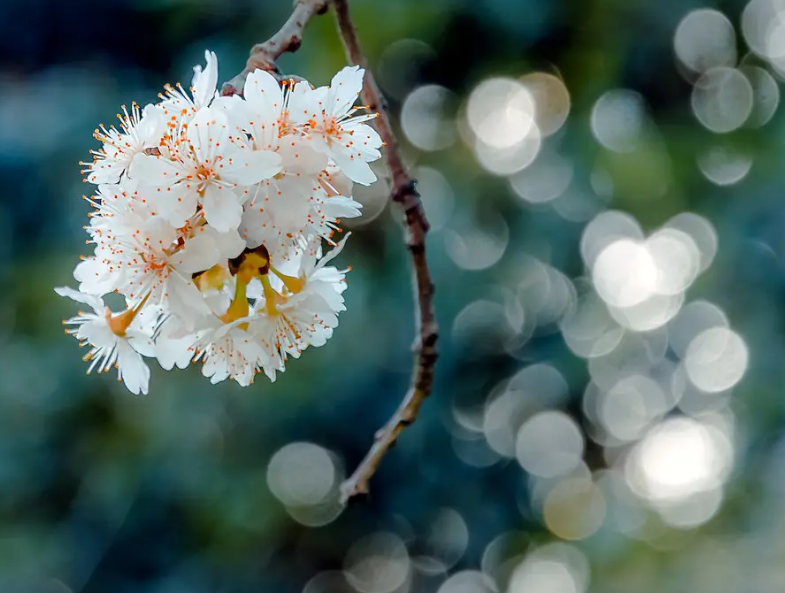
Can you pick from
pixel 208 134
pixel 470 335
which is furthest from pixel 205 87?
pixel 470 335

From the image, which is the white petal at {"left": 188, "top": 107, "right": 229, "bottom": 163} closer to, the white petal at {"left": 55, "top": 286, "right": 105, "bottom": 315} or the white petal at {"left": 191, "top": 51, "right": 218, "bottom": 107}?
the white petal at {"left": 191, "top": 51, "right": 218, "bottom": 107}

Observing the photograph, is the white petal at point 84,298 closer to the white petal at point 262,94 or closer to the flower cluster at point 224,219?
the flower cluster at point 224,219

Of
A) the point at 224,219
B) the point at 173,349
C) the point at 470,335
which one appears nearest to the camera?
the point at 224,219

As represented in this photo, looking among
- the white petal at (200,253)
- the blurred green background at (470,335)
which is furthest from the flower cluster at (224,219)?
the blurred green background at (470,335)

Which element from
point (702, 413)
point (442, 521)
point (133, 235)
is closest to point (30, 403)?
point (442, 521)

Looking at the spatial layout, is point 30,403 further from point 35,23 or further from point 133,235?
point 133,235

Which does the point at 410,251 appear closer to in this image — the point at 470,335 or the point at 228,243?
the point at 228,243

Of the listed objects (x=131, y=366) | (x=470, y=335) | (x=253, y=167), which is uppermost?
(x=470, y=335)
